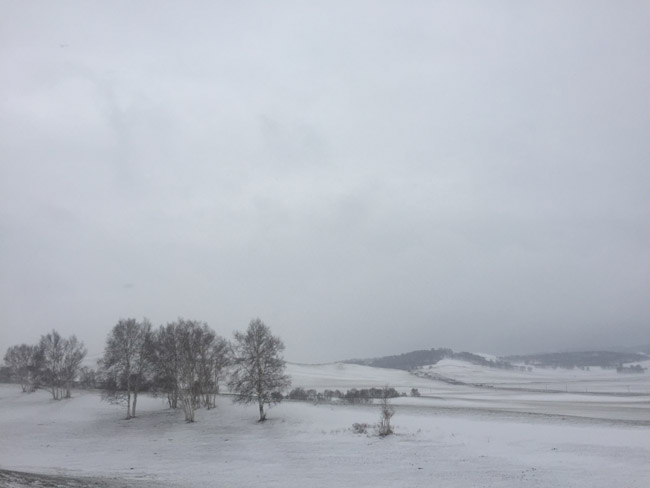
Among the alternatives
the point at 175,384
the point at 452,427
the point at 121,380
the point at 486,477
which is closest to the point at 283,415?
the point at 175,384

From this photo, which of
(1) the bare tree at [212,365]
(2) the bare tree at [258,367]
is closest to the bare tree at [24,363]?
(1) the bare tree at [212,365]

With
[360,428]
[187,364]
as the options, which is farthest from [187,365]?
[360,428]

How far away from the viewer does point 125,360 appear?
59219mm

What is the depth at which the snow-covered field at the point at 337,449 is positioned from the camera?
2384 centimetres

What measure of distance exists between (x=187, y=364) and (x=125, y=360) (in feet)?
33.2

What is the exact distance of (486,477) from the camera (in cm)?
2352

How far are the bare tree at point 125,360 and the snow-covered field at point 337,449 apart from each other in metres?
5.10

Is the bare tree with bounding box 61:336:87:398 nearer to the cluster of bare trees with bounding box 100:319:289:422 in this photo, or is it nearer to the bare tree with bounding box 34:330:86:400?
the bare tree with bounding box 34:330:86:400

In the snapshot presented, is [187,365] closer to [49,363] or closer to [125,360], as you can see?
[125,360]

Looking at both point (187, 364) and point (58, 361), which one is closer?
point (187, 364)

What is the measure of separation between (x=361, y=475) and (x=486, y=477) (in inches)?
254

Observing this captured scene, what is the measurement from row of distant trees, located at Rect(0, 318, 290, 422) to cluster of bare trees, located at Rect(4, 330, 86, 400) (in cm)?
2567

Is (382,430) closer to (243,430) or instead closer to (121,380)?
(243,430)

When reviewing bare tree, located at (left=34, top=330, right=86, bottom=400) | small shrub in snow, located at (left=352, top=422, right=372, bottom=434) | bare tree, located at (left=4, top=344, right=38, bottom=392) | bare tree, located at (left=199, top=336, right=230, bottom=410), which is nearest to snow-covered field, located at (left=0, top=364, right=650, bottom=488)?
small shrub in snow, located at (left=352, top=422, right=372, bottom=434)
